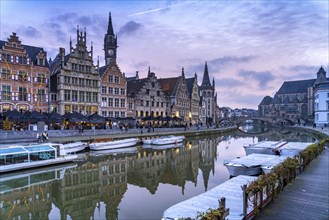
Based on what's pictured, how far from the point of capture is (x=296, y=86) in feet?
482

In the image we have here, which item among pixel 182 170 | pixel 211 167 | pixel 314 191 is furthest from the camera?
pixel 211 167

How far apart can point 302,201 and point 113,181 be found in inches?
515

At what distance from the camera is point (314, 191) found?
1217 cm

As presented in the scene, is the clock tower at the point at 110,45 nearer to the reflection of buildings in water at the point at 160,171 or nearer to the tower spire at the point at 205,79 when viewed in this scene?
the reflection of buildings in water at the point at 160,171

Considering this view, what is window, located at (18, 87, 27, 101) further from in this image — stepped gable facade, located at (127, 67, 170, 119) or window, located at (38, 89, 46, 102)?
stepped gable facade, located at (127, 67, 170, 119)

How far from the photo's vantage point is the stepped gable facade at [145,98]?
199 feet

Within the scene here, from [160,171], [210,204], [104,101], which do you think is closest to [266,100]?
[104,101]

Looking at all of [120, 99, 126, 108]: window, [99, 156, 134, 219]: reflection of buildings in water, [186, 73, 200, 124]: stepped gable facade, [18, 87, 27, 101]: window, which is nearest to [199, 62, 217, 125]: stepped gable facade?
[186, 73, 200, 124]: stepped gable facade

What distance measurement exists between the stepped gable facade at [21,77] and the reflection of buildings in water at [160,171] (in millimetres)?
23108

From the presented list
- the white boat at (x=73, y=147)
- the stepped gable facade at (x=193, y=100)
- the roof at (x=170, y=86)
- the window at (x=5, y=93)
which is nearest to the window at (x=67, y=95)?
the window at (x=5, y=93)

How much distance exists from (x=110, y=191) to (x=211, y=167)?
11.9 metres

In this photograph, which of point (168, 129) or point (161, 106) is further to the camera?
point (161, 106)

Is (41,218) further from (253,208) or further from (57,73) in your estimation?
(57,73)

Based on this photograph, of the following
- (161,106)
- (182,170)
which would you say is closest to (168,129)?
(161,106)
